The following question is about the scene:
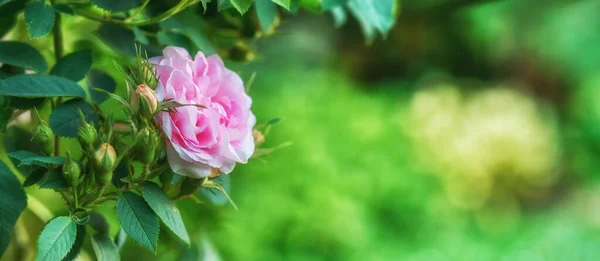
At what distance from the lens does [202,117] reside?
1.02ft

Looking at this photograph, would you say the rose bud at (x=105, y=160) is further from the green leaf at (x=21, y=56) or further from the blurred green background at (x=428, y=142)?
the blurred green background at (x=428, y=142)

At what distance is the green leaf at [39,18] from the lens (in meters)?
0.33

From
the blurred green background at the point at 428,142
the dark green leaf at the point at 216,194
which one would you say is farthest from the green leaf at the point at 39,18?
the blurred green background at the point at 428,142

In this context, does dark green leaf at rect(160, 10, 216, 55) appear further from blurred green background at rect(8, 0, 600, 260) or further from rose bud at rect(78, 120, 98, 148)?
blurred green background at rect(8, 0, 600, 260)

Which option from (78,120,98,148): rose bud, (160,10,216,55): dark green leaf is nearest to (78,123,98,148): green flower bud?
(78,120,98,148): rose bud

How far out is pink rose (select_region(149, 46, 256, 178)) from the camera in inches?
11.8

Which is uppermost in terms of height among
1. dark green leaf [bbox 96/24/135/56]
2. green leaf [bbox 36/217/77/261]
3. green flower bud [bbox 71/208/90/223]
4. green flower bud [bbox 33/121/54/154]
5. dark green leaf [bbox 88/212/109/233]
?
green flower bud [bbox 33/121/54/154]

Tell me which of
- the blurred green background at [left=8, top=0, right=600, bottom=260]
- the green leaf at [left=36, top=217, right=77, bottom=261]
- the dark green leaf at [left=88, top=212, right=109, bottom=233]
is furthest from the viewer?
the blurred green background at [left=8, top=0, right=600, bottom=260]

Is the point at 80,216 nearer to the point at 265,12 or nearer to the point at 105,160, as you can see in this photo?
the point at 105,160

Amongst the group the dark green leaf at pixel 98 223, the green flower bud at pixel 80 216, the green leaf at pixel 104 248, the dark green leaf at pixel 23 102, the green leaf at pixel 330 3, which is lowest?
the dark green leaf at pixel 98 223

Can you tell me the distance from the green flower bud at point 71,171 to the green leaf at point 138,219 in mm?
23

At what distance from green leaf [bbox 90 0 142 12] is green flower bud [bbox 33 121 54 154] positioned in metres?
0.07

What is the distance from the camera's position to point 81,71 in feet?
1.18

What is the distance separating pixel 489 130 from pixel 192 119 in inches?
63.9
